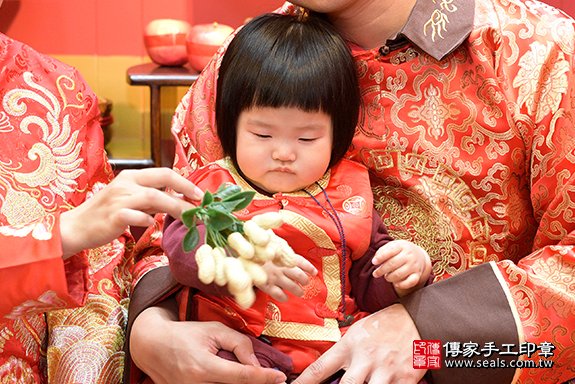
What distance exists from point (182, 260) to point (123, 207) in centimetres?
18

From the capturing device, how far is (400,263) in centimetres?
113

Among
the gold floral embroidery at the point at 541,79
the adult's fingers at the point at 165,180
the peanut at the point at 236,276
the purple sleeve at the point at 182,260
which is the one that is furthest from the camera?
the gold floral embroidery at the point at 541,79

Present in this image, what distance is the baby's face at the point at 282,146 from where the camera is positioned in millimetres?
1172

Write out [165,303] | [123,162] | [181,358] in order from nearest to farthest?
1. [181,358]
2. [165,303]
3. [123,162]

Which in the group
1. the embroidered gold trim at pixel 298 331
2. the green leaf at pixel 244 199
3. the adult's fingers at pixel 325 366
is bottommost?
the adult's fingers at pixel 325 366

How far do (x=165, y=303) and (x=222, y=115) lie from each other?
0.41 m

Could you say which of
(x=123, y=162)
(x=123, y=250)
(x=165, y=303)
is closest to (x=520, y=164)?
(x=165, y=303)

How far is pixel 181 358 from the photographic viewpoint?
1101 mm

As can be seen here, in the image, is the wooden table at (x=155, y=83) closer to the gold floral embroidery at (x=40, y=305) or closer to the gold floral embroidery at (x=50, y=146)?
the gold floral embroidery at (x=50, y=146)

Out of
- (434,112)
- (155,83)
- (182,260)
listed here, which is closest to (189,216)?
(182,260)

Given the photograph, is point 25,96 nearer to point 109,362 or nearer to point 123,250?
point 123,250

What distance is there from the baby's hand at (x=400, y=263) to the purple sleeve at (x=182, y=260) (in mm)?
291

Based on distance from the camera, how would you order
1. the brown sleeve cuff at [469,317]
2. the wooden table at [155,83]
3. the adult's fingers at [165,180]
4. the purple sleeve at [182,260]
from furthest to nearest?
the wooden table at [155,83], the brown sleeve cuff at [469,317], the purple sleeve at [182,260], the adult's fingers at [165,180]
